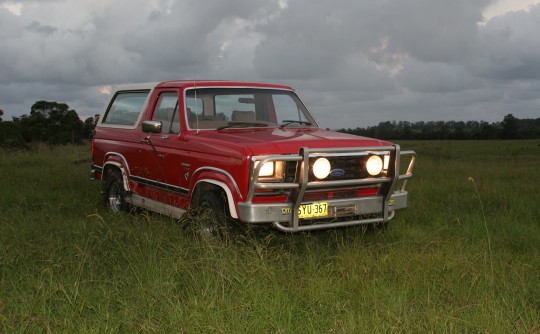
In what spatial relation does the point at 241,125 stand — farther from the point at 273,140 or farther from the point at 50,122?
the point at 50,122

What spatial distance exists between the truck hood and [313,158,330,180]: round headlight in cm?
18

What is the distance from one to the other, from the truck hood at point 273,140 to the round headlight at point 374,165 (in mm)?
162

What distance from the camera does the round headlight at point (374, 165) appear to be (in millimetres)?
5906

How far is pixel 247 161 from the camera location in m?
5.36

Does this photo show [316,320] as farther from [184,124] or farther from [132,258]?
[184,124]

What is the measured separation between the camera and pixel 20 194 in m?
9.95

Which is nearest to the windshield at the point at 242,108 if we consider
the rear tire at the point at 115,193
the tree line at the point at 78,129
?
the rear tire at the point at 115,193

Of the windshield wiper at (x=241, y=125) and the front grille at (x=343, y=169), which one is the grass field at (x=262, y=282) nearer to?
the front grille at (x=343, y=169)

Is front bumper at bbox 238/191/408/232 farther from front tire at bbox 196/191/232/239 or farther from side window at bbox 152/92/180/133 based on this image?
side window at bbox 152/92/180/133

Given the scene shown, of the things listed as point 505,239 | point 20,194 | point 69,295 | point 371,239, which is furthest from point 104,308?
point 20,194

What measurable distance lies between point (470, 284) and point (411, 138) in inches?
1632

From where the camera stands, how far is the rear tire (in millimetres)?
8078

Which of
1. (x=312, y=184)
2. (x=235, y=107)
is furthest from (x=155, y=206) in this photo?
(x=312, y=184)

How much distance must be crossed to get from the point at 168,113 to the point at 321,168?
2.37m
